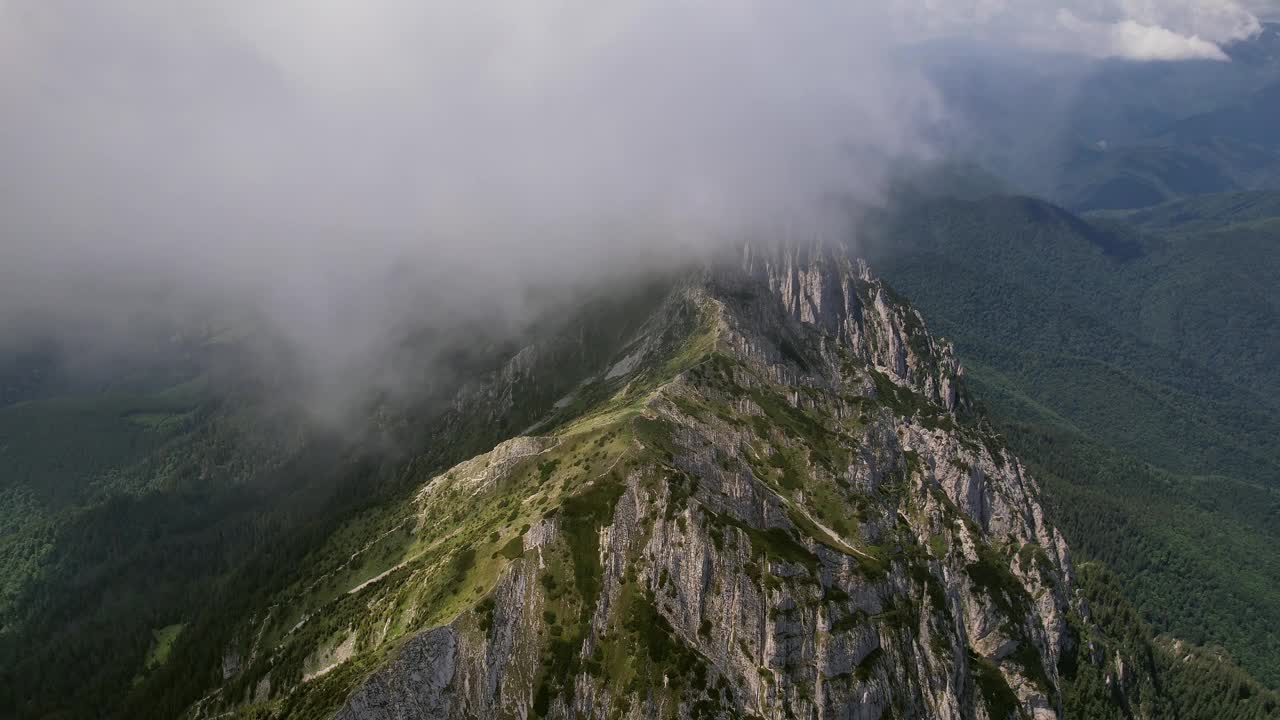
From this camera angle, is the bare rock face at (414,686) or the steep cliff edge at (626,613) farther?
the steep cliff edge at (626,613)

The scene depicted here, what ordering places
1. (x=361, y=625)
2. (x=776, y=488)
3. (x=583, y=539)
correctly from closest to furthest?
(x=583, y=539) < (x=361, y=625) < (x=776, y=488)

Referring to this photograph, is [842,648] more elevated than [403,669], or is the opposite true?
[403,669]

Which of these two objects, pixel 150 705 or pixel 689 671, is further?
pixel 150 705

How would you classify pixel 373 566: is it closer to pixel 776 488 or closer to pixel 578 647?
pixel 578 647

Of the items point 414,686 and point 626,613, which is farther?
point 626,613

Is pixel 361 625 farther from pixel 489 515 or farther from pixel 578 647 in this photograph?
pixel 578 647

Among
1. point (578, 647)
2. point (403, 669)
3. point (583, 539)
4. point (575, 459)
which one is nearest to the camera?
point (403, 669)

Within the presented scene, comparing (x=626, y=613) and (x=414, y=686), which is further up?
(x=414, y=686)

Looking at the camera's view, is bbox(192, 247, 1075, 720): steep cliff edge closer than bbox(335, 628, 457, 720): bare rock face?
No

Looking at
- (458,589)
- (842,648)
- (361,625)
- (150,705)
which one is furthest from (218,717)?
(842,648)

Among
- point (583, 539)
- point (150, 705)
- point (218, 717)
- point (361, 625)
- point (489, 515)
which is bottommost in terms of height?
point (150, 705)
